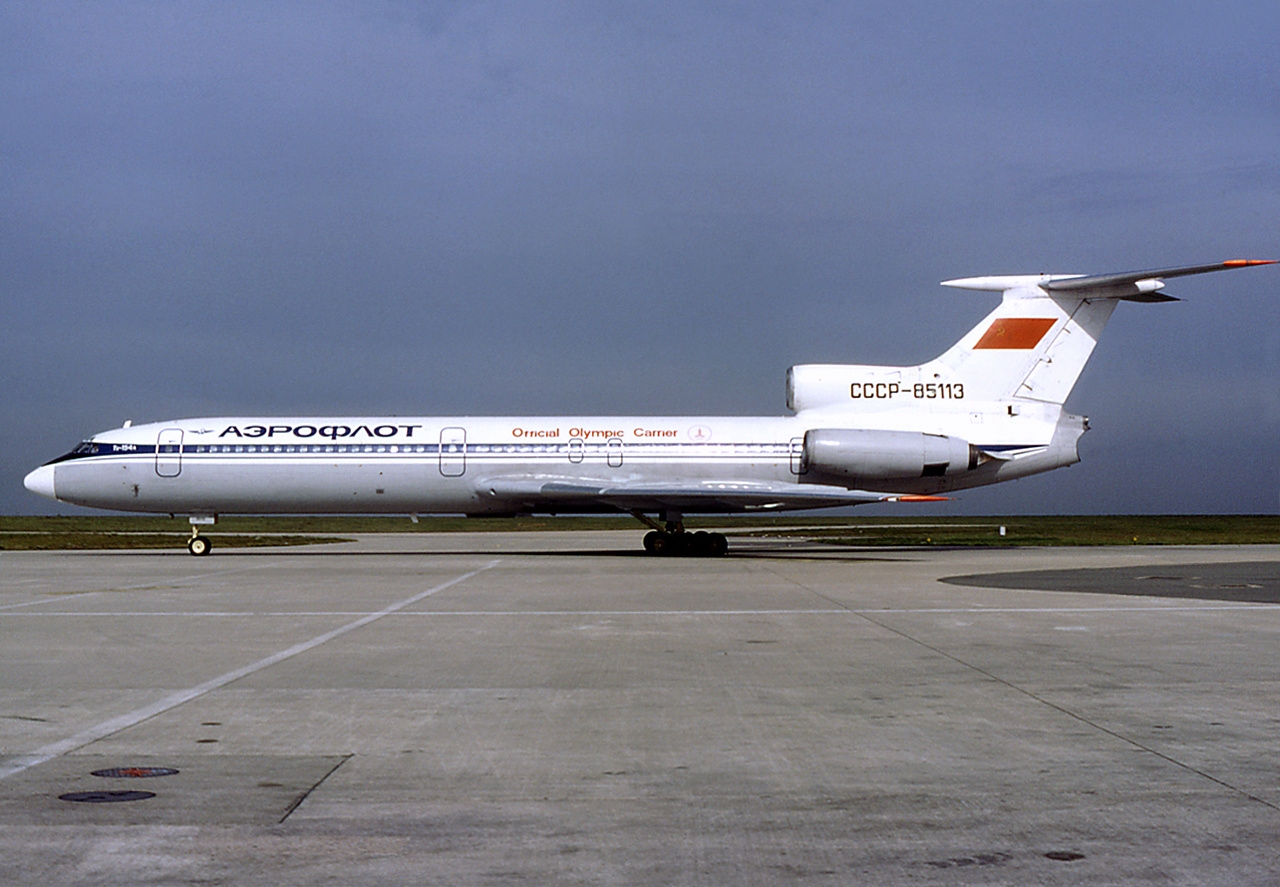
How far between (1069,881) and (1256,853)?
0.89 meters

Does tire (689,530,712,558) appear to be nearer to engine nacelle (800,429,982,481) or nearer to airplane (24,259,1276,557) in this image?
airplane (24,259,1276,557)

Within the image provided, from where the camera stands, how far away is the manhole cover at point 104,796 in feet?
18.6

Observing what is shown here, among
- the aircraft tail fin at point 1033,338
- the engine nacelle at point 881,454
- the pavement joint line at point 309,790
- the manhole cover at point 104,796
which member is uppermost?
the aircraft tail fin at point 1033,338

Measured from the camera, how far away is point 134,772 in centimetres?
626

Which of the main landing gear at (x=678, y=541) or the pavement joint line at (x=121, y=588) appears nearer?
the pavement joint line at (x=121, y=588)

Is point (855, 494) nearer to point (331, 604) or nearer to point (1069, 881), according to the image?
point (331, 604)

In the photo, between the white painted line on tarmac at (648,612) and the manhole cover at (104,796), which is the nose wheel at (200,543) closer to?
the white painted line on tarmac at (648,612)

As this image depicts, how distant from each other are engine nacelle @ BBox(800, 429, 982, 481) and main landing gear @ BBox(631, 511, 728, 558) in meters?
3.15

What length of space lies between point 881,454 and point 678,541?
5.50 meters

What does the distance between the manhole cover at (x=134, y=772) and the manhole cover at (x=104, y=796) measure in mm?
343

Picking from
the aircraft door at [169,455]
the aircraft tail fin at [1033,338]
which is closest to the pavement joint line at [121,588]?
the aircraft door at [169,455]

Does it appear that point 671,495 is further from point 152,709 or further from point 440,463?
point 152,709

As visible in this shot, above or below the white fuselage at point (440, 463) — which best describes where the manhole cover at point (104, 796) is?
below

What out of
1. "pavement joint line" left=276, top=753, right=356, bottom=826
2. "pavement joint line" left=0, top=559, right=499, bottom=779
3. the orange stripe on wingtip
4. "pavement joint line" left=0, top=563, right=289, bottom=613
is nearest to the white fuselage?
the orange stripe on wingtip
